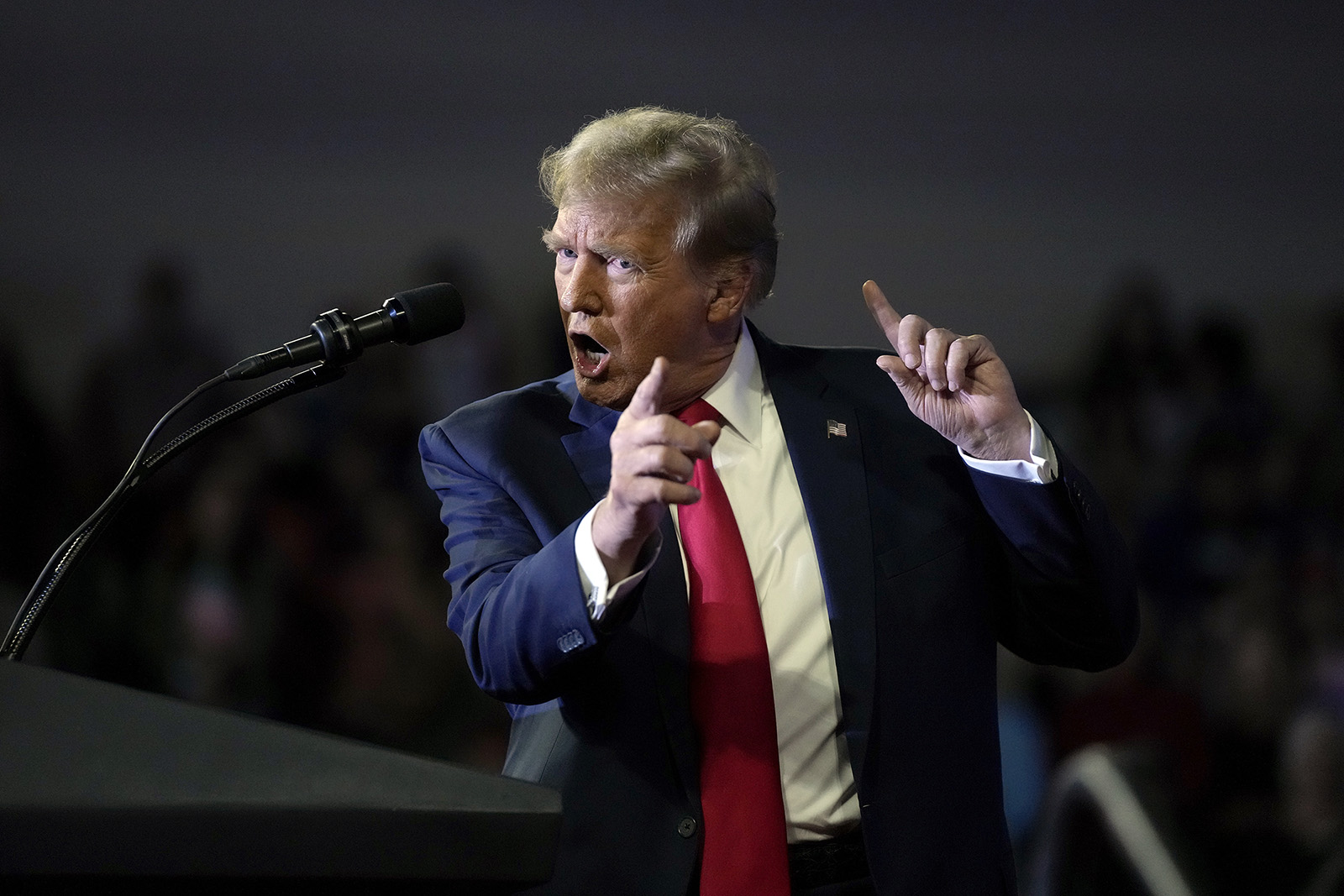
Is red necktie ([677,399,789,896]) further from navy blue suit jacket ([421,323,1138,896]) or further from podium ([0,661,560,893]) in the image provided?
podium ([0,661,560,893])

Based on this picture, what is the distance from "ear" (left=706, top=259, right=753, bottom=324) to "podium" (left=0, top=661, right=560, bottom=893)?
76 centimetres

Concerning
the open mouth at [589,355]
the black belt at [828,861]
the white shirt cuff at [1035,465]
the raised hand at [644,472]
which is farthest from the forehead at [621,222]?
the black belt at [828,861]

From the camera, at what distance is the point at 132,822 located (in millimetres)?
831

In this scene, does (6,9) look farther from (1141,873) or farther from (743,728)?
(1141,873)

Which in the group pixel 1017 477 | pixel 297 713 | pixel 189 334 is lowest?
pixel 297 713

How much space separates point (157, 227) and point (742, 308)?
255 centimetres

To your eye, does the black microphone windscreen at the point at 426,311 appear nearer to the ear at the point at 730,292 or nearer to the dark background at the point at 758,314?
the ear at the point at 730,292

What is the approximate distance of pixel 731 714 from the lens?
1340mm

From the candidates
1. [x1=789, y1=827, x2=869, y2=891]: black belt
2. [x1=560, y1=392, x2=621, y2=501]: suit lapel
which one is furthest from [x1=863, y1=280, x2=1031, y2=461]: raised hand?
[x1=789, y1=827, x2=869, y2=891]: black belt

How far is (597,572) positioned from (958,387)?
43 centimetres

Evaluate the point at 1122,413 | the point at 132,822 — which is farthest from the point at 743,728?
the point at 1122,413

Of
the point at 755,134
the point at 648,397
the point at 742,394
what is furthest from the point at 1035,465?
the point at 755,134

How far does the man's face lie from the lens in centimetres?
147

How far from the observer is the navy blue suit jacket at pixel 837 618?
1302mm
